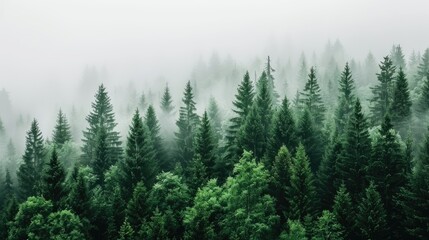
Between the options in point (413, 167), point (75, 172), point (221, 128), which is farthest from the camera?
point (221, 128)

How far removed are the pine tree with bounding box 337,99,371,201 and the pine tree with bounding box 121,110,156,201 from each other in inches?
953

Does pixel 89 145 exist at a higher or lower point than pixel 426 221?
higher

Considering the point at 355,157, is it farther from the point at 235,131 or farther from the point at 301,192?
the point at 235,131

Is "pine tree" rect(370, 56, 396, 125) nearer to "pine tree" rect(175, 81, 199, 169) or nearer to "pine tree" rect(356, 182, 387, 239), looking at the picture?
"pine tree" rect(175, 81, 199, 169)

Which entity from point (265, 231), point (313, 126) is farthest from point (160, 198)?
point (313, 126)

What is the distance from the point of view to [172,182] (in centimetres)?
5469

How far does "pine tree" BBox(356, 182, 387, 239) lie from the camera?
1762 inches

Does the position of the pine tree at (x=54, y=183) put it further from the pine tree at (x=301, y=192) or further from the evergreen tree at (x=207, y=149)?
the pine tree at (x=301, y=192)

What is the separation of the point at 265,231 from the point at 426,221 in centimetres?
1520

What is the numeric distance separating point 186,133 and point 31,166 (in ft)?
87.5

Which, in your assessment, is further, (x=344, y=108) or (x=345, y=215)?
(x=344, y=108)

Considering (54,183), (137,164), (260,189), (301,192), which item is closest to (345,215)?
(301,192)

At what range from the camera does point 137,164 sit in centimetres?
6131

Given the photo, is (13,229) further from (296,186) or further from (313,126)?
(313,126)
